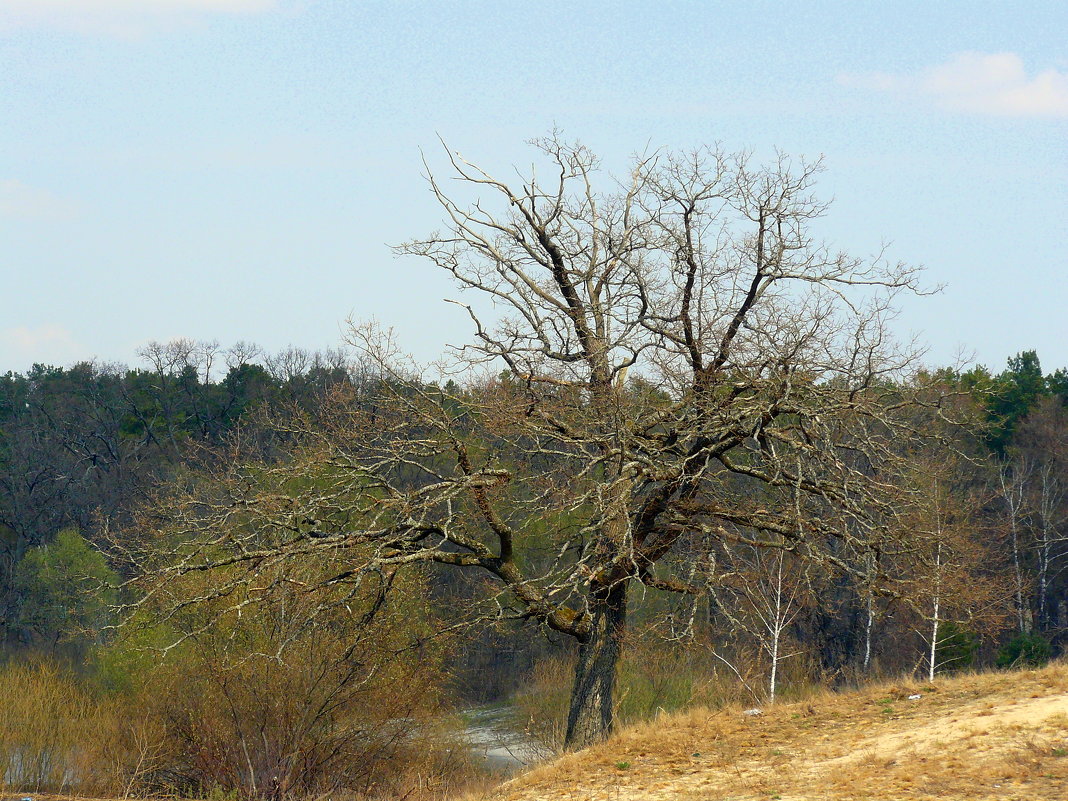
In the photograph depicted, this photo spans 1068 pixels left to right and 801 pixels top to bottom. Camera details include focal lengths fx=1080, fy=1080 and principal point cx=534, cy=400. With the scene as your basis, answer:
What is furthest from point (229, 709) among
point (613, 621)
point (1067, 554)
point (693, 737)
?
point (1067, 554)

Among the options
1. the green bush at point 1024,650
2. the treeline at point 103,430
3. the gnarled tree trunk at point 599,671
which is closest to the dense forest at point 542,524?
the gnarled tree trunk at point 599,671

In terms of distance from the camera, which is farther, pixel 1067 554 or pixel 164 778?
pixel 1067 554

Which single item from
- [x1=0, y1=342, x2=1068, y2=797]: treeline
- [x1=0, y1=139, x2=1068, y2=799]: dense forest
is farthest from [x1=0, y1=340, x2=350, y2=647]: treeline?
[x1=0, y1=139, x2=1068, y2=799]: dense forest

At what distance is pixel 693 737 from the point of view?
44.2 feet

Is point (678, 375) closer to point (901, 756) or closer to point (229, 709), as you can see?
point (901, 756)

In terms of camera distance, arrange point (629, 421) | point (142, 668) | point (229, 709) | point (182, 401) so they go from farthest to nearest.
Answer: point (182, 401)
point (142, 668)
point (229, 709)
point (629, 421)

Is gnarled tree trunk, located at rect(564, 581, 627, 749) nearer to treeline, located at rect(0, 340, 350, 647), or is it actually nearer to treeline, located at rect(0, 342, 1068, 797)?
treeline, located at rect(0, 342, 1068, 797)

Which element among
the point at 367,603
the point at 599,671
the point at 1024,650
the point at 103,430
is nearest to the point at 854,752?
the point at 599,671

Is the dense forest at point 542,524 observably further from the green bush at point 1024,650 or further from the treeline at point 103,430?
the treeline at point 103,430

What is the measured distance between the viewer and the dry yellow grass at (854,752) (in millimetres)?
10023

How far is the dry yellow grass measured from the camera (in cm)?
1002

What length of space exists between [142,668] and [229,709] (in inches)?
418

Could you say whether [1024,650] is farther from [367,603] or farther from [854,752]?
[854,752]

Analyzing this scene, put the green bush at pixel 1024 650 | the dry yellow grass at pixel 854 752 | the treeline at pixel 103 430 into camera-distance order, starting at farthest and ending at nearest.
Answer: the treeline at pixel 103 430
the green bush at pixel 1024 650
the dry yellow grass at pixel 854 752
